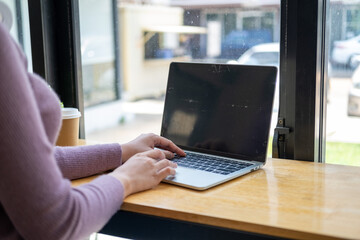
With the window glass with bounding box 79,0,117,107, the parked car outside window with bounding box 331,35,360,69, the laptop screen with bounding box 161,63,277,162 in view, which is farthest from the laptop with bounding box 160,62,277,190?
the window glass with bounding box 79,0,117,107

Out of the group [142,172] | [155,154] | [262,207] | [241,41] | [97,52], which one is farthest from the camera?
[97,52]

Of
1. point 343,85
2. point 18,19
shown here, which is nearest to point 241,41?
point 343,85

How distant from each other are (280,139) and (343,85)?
0.86 ft

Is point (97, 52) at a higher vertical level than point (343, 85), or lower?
higher

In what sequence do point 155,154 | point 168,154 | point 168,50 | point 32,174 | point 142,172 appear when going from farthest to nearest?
point 168,50 → point 168,154 → point 155,154 → point 142,172 → point 32,174

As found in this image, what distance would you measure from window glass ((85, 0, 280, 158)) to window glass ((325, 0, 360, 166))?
0.57 feet

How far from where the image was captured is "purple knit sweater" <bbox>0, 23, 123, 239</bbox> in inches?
34.0

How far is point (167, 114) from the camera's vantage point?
5.12 ft

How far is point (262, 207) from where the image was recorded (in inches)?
41.5

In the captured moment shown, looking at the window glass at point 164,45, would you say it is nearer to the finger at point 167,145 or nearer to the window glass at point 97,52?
the window glass at point 97,52

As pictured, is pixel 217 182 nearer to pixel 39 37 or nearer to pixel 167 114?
pixel 167 114

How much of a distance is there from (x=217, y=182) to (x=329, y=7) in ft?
2.26

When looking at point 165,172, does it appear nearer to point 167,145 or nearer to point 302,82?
point 167,145

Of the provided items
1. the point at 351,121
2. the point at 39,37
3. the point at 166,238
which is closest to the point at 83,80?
the point at 39,37
